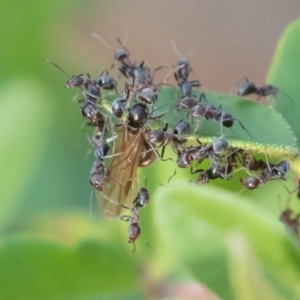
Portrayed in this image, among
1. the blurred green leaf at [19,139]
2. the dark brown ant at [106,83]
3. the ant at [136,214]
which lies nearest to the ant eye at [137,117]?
the ant at [136,214]

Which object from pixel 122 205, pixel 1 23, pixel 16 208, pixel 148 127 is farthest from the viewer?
pixel 1 23

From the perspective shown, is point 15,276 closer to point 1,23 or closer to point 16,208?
point 16,208

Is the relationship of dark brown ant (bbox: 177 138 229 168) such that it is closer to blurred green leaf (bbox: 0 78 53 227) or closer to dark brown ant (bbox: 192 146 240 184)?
dark brown ant (bbox: 192 146 240 184)

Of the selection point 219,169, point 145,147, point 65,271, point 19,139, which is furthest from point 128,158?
point 19,139

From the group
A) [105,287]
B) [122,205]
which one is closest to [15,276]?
[105,287]

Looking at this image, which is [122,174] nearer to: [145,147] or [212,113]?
[145,147]

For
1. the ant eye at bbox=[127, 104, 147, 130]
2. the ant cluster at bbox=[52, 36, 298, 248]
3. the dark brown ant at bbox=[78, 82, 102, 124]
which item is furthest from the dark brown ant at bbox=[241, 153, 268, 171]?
the dark brown ant at bbox=[78, 82, 102, 124]

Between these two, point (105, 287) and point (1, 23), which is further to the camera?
point (1, 23)
